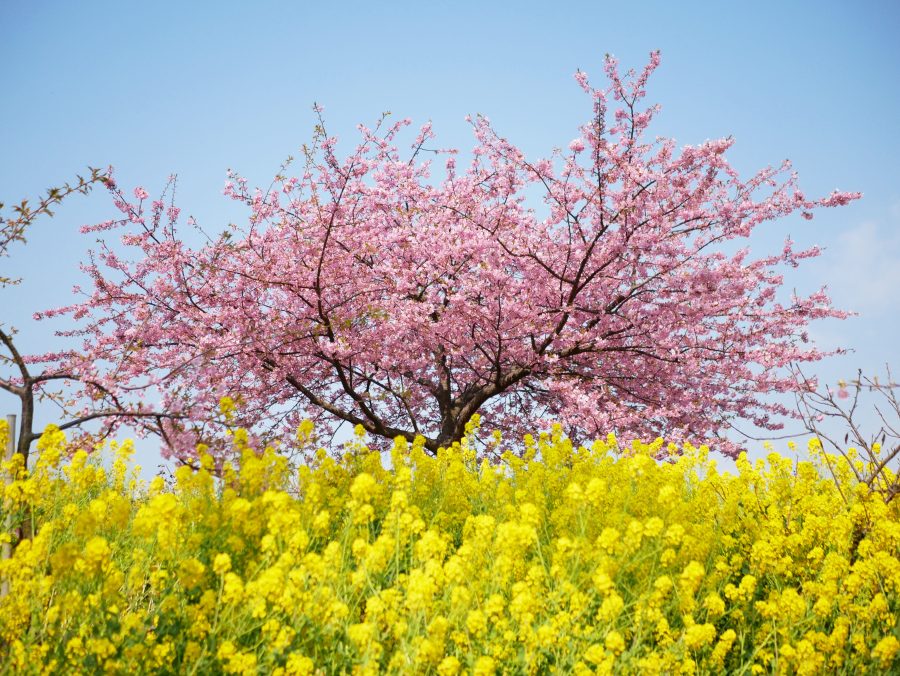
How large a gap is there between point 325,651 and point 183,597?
1040 millimetres

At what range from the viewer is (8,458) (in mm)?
6340

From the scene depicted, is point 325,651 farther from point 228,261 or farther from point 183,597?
point 228,261

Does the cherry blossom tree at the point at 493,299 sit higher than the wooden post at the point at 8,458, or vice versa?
the cherry blossom tree at the point at 493,299

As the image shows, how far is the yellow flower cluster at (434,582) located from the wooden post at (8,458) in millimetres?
80

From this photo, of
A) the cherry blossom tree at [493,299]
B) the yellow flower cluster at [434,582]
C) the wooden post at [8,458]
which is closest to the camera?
the yellow flower cluster at [434,582]

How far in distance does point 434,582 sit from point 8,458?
4.09 metres

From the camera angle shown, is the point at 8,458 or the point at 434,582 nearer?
the point at 434,582

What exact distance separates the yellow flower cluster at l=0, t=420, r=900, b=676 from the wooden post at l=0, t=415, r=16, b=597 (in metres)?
0.08

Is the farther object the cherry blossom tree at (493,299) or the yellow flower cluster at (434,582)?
the cherry blossom tree at (493,299)

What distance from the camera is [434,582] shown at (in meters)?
4.46

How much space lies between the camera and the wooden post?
5.63 meters

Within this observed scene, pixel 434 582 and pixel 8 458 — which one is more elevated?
pixel 8 458

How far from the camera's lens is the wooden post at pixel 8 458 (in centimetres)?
563

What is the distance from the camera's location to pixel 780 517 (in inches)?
290
